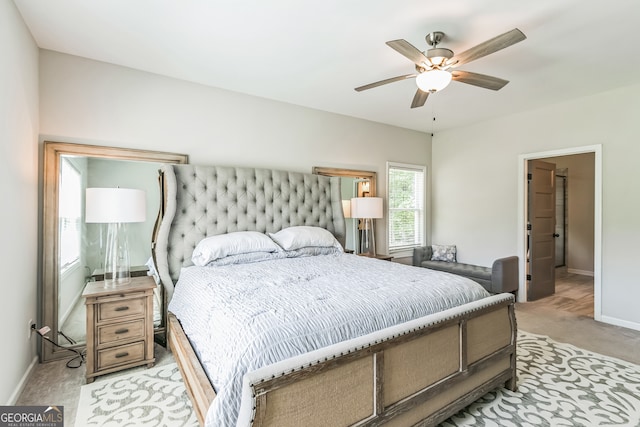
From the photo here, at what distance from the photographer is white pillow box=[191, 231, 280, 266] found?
9.40 feet

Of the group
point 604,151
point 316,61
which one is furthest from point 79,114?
point 604,151

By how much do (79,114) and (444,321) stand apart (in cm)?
343

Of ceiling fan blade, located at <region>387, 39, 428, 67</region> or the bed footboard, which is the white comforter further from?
ceiling fan blade, located at <region>387, 39, 428, 67</region>

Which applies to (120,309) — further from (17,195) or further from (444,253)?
(444,253)

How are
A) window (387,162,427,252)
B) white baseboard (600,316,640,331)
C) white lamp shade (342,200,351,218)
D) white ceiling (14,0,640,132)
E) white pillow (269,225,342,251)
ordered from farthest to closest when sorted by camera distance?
window (387,162,427,252), white lamp shade (342,200,351,218), white baseboard (600,316,640,331), white pillow (269,225,342,251), white ceiling (14,0,640,132)

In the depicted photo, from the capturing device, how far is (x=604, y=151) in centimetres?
370

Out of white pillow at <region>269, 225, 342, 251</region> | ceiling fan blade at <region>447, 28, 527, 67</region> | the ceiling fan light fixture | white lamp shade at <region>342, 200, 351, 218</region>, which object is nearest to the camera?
ceiling fan blade at <region>447, 28, 527, 67</region>

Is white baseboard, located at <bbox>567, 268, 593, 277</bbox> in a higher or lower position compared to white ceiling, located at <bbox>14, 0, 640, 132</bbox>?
lower

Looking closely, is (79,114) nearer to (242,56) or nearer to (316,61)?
(242,56)

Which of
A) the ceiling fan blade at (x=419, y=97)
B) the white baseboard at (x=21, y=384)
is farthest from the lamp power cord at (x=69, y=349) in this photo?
the ceiling fan blade at (x=419, y=97)

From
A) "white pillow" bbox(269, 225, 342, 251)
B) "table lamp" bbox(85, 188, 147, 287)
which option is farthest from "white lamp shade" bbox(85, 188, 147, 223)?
"white pillow" bbox(269, 225, 342, 251)

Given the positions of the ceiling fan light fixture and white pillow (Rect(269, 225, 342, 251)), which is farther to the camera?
white pillow (Rect(269, 225, 342, 251))

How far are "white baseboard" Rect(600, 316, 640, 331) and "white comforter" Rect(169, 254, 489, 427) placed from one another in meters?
2.71

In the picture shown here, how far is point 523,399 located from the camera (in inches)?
85.0
